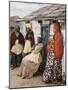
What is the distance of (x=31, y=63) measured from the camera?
2092 mm

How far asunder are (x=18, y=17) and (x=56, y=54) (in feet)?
1.72

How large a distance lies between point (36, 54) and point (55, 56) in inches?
7.8

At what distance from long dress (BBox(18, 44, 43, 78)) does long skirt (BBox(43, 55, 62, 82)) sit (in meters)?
0.10

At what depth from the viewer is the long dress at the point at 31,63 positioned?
81.4 inches

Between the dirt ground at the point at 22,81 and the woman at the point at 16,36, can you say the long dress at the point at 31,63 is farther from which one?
the woman at the point at 16,36

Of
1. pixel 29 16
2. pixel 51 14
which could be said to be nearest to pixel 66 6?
pixel 51 14

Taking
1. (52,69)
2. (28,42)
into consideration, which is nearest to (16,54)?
(28,42)

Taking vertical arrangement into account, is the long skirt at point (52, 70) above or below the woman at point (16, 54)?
below

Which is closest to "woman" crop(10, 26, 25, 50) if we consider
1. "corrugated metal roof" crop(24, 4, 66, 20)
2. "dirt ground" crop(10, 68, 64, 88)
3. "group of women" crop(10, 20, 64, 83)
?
"group of women" crop(10, 20, 64, 83)

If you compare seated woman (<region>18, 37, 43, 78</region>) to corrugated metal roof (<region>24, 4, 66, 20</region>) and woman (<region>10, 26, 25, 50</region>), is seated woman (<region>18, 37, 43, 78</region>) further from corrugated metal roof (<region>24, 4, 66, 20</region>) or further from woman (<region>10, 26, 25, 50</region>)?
corrugated metal roof (<region>24, 4, 66, 20</region>)

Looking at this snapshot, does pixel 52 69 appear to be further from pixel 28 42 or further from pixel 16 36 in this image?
pixel 16 36

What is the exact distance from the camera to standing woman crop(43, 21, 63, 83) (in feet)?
6.99

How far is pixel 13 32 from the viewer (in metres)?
2.05

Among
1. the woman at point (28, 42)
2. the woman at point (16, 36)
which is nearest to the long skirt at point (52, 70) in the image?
the woman at point (28, 42)
